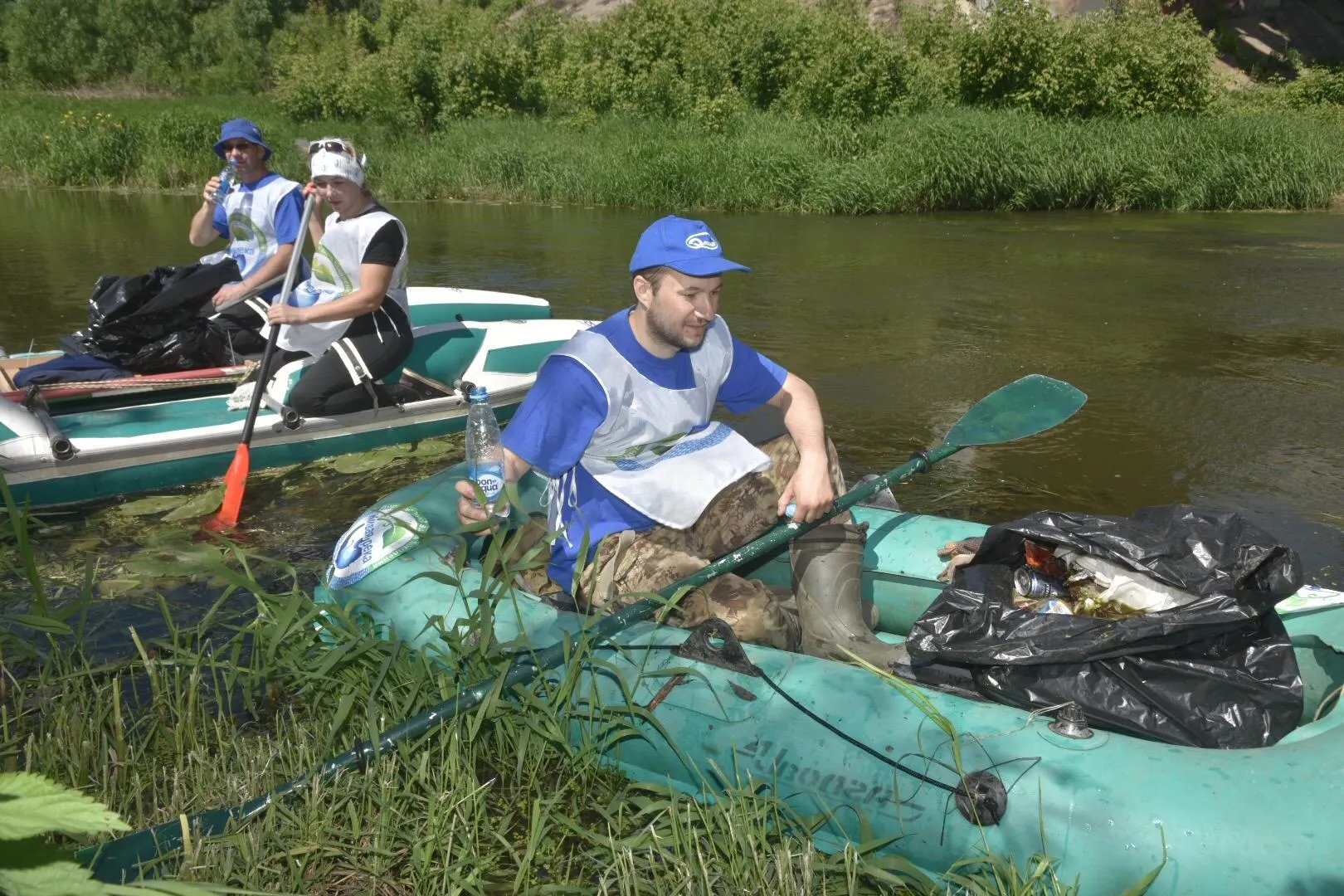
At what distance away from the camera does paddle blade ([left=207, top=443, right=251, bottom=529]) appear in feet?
16.0

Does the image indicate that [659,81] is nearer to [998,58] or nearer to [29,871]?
[998,58]

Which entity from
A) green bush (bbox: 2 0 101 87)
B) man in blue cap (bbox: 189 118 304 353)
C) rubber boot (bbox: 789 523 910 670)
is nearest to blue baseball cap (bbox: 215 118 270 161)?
man in blue cap (bbox: 189 118 304 353)

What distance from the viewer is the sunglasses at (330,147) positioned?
491 centimetres

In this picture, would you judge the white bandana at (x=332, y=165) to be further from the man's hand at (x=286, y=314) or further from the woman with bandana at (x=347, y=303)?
the man's hand at (x=286, y=314)

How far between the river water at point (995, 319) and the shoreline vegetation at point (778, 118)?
1.84 feet

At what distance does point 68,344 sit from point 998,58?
14.6 meters

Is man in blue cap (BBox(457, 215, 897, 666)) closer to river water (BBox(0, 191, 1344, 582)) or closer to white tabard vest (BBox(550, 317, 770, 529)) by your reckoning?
white tabard vest (BBox(550, 317, 770, 529))

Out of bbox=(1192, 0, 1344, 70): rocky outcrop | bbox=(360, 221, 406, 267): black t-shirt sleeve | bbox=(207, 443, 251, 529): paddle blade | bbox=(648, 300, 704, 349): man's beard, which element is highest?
bbox=(1192, 0, 1344, 70): rocky outcrop

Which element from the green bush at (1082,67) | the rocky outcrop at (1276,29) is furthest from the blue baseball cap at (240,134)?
the rocky outcrop at (1276,29)

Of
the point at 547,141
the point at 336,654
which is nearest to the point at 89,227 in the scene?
the point at 547,141

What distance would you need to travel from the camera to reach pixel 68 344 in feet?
19.5

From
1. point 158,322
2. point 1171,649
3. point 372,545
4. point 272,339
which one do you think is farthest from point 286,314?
point 1171,649

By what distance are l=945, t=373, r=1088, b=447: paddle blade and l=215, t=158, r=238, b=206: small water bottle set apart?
3808 mm

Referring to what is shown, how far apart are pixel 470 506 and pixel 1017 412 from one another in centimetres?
174
